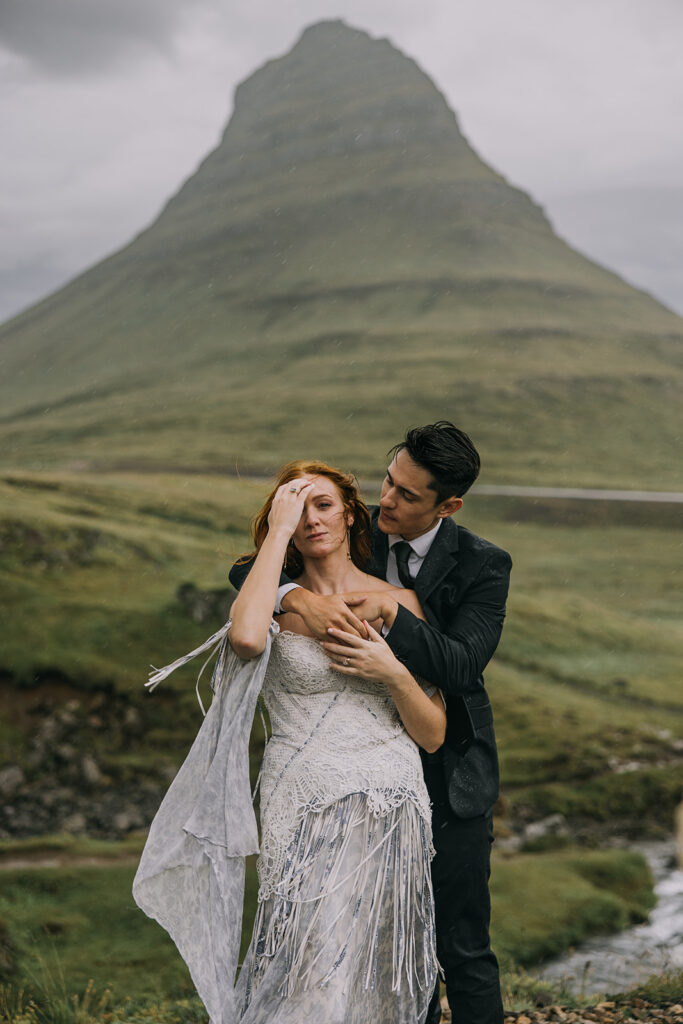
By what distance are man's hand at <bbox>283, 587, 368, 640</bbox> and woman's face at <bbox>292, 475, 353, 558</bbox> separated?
212mm

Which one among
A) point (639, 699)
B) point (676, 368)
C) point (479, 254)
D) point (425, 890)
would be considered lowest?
point (639, 699)

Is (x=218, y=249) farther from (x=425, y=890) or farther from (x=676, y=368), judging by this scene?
(x=425, y=890)

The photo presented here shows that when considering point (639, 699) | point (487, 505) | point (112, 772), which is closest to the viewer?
point (112, 772)

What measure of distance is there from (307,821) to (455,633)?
105 cm

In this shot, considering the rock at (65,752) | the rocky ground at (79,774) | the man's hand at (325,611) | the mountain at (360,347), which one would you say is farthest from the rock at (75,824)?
the mountain at (360,347)

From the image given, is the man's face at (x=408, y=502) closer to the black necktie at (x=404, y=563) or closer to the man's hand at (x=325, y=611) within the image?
the black necktie at (x=404, y=563)

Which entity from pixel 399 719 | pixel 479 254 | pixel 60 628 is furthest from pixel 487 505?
pixel 479 254

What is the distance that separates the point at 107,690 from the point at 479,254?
154 metres

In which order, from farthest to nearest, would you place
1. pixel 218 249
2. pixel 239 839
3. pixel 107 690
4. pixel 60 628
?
pixel 218 249 → pixel 60 628 → pixel 107 690 → pixel 239 839

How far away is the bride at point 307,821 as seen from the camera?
4.07 m

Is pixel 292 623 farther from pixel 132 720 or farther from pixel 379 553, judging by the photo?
pixel 132 720

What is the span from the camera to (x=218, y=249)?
18662 cm

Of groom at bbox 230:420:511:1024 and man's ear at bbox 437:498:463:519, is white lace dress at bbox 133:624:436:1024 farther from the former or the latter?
man's ear at bbox 437:498:463:519

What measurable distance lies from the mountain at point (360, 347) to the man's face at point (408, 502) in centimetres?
5887
